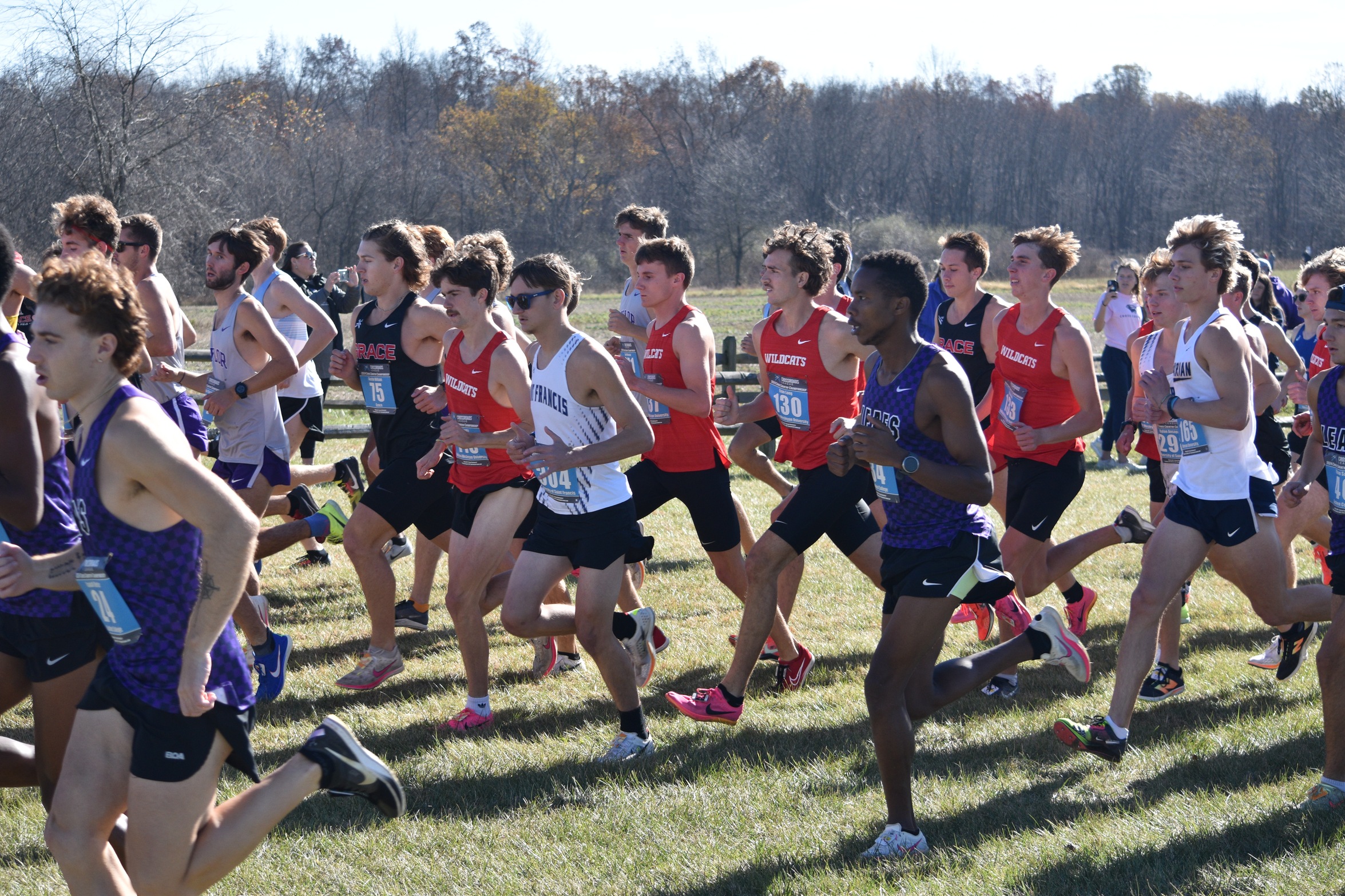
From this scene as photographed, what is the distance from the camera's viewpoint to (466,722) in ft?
17.7

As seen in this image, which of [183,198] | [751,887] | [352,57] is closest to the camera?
[751,887]

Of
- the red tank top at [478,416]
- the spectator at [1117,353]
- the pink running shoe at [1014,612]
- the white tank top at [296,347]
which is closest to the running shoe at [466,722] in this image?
the red tank top at [478,416]

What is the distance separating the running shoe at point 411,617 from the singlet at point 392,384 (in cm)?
108

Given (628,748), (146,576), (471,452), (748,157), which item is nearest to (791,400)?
(471,452)

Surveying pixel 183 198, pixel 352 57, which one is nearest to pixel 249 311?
pixel 183 198

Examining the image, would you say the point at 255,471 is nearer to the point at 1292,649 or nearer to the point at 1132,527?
the point at 1132,527

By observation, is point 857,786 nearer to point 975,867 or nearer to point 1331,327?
point 975,867

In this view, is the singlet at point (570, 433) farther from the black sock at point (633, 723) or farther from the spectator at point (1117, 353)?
the spectator at point (1117, 353)

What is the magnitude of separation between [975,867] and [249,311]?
4.62 meters

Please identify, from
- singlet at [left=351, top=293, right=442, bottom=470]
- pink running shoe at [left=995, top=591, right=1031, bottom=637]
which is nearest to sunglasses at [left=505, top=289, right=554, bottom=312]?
singlet at [left=351, top=293, right=442, bottom=470]

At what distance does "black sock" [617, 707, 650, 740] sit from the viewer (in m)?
4.99

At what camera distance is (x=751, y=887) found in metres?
3.79

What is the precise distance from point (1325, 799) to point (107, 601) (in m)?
3.97

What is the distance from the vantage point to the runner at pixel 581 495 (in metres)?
4.81
